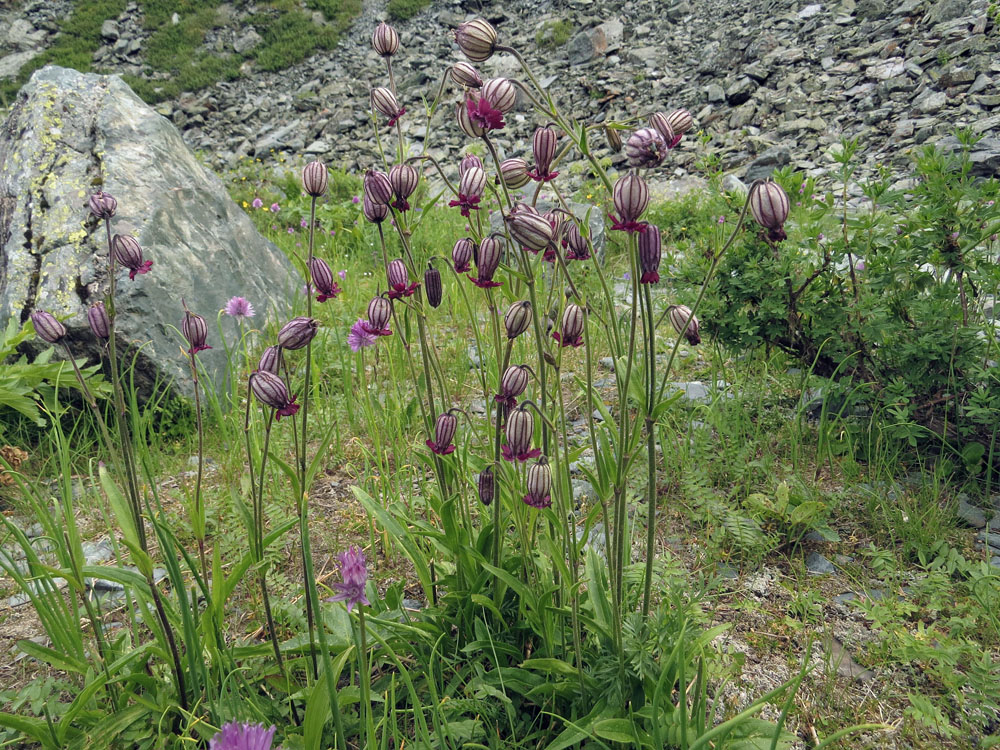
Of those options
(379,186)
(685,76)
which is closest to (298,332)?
→ (379,186)

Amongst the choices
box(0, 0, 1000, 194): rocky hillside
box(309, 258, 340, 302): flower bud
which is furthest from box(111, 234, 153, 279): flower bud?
box(0, 0, 1000, 194): rocky hillside

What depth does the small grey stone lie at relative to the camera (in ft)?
6.50

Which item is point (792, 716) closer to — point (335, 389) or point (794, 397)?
point (794, 397)

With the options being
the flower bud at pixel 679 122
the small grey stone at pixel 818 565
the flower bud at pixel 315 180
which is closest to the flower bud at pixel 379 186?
the flower bud at pixel 315 180

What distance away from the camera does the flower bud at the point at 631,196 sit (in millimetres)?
1143

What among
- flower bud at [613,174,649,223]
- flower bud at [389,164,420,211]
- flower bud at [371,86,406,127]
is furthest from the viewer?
flower bud at [371,86,406,127]

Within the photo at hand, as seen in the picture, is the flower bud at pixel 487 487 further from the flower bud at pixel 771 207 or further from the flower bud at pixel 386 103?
the flower bud at pixel 386 103

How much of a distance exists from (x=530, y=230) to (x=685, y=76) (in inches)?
466

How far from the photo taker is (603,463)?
1.30 metres

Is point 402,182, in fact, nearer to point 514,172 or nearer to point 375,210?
point 375,210

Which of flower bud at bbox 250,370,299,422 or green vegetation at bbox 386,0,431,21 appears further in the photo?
green vegetation at bbox 386,0,431,21

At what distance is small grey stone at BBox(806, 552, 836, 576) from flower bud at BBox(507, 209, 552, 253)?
142 centimetres

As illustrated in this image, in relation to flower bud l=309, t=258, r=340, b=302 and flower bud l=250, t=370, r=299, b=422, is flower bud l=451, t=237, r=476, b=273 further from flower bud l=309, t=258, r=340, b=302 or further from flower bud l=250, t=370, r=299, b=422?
flower bud l=250, t=370, r=299, b=422

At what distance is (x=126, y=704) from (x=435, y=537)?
769mm
